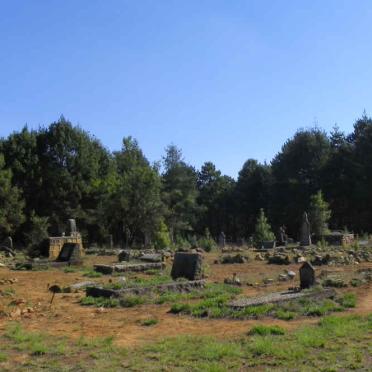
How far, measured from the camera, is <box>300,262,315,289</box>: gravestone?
1238 cm

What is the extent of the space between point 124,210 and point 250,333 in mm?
35332

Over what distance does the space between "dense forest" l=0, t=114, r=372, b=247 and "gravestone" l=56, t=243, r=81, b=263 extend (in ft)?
45.7

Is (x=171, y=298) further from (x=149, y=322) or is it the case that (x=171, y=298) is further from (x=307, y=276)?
(x=307, y=276)

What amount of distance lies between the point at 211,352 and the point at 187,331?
6.04 ft

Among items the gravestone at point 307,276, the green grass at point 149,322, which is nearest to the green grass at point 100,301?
the green grass at point 149,322

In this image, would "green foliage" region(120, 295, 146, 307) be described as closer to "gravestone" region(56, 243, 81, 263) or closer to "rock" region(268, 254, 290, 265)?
"rock" region(268, 254, 290, 265)

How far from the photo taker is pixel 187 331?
8727 mm

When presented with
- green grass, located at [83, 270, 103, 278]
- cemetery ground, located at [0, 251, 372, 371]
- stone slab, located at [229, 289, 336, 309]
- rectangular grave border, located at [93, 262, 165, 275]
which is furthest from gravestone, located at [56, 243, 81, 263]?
stone slab, located at [229, 289, 336, 309]

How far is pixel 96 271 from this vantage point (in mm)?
18703

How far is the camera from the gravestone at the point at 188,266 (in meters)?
14.5

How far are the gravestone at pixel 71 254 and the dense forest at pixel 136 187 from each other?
45.7 ft

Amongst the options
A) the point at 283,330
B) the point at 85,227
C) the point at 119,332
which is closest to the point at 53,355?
the point at 119,332

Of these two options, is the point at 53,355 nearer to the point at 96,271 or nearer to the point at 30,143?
the point at 96,271

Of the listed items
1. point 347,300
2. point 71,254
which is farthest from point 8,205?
point 347,300
